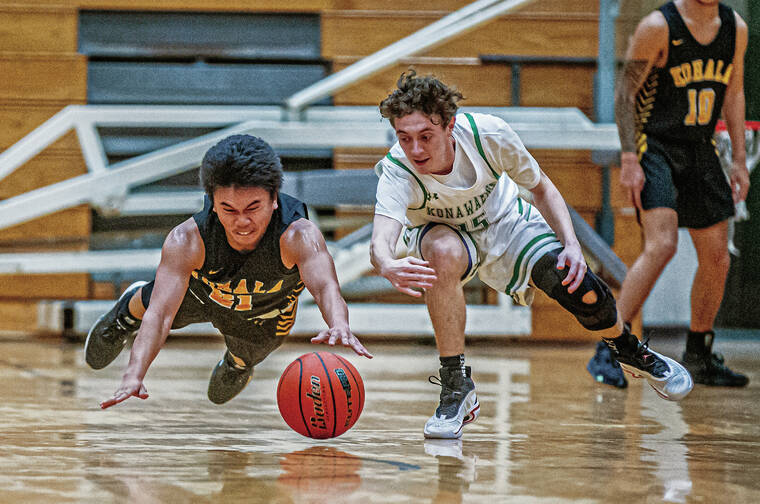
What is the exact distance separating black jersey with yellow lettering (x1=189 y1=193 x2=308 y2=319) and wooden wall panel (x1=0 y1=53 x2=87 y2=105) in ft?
14.1

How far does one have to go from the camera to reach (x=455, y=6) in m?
6.36

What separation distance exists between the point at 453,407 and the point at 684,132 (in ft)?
6.03

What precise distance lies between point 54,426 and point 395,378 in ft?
6.04

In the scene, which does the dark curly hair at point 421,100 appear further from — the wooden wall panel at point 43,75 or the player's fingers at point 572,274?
the wooden wall panel at point 43,75

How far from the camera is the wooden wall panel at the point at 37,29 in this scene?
6.60m

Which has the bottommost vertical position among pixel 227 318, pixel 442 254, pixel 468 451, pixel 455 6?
pixel 468 451

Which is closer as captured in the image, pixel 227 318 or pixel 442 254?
pixel 442 254

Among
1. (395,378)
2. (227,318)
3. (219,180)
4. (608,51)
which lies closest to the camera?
(219,180)

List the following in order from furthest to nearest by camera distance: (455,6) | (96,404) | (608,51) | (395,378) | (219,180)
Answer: (455,6) < (608,51) < (395,378) < (96,404) < (219,180)

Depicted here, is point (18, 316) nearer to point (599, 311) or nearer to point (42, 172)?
point (42, 172)

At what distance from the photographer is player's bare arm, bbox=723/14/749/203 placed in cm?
387

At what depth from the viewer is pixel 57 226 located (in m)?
6.62

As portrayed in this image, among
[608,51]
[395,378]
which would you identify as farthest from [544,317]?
[395,378]

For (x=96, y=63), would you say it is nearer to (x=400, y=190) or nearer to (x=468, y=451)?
(x=400, y=190)
